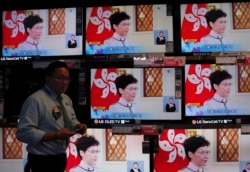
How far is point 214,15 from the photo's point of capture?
3.34 meters

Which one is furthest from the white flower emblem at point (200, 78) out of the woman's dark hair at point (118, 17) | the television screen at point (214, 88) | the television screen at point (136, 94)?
the woman's dark hair at point (118, 17)

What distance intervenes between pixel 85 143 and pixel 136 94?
0.61m

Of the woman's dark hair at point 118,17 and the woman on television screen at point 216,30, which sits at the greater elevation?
the woman's dark hair at point 118,17

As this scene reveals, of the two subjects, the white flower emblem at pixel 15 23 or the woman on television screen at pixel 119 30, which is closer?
the woman on television screen at pixel 119 30

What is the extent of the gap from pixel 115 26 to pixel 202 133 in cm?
116

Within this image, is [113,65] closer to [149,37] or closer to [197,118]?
[149,37]

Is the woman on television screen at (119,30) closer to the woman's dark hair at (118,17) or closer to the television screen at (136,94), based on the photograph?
the woman's dark hair at (118,17)

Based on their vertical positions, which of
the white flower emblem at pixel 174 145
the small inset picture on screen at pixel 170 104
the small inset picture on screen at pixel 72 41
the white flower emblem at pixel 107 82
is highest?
the small inset picture on screen at pixel 72 41

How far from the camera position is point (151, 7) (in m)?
3.40

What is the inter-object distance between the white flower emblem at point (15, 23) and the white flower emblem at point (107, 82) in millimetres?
831

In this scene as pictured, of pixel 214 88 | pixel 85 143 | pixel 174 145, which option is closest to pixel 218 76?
pixel 214 88

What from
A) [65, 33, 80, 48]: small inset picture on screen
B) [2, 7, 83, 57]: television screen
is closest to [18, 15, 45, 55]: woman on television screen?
[2, 7, 83, 57]: television screen

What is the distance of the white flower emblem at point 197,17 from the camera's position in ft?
11.0

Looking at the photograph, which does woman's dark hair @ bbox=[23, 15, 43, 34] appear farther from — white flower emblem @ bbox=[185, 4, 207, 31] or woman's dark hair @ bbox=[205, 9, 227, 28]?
woman's dark hair @ bbox=[205, 9, 227, 28]
